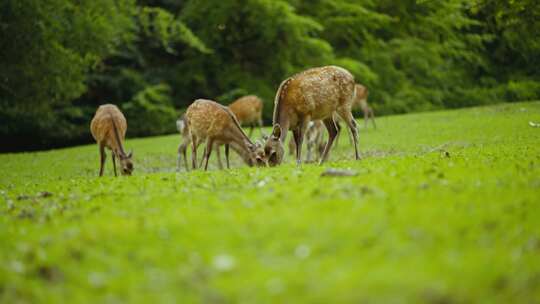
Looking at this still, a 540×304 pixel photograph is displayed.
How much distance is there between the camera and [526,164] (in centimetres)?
899

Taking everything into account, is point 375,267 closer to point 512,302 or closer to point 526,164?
point 512,302

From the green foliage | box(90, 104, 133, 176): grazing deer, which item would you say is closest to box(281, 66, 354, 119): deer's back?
box(90, 104, 133, 176): grazing deer

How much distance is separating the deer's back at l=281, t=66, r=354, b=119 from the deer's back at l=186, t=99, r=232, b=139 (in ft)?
5.54

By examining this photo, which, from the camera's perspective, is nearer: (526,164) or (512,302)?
(512,302)

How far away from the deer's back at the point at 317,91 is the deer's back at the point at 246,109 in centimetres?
1086

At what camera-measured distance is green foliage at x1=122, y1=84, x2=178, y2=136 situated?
3139 cm

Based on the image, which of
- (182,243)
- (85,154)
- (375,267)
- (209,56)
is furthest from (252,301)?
(209,56)

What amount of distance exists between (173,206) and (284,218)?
1.79 m

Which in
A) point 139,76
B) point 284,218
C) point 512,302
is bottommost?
point 512,302

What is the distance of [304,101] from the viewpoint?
12109mm

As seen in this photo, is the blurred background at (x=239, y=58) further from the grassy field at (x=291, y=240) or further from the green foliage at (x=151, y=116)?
the grassy field at (x=291, y=240)

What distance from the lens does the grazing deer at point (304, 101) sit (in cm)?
1213

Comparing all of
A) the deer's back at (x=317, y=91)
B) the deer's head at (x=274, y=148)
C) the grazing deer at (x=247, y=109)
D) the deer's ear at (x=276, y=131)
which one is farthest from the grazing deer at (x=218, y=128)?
the grazing deer at (x=247, y=109)

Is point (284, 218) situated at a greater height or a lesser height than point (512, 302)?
Result: greater
